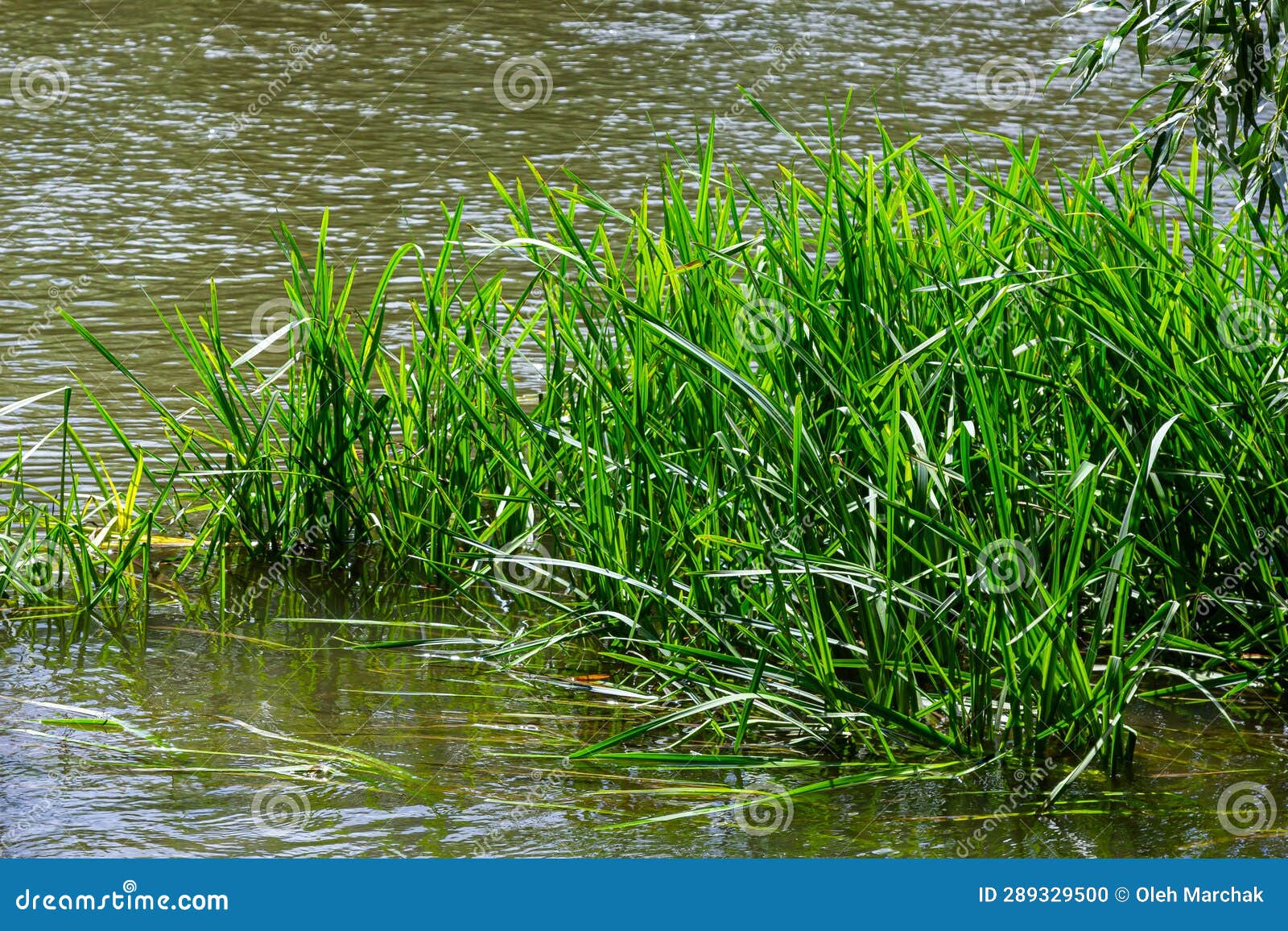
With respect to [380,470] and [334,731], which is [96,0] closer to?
[380,470]

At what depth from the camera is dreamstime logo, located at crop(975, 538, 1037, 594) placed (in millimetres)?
2617

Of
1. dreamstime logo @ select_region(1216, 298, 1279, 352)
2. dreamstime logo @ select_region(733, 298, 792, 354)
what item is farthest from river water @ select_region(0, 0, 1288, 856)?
dreamstime logo @ select_region(1216, 298, 1279, 352)

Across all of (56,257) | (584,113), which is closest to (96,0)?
(584,113)

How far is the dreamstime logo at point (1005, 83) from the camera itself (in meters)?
10.5

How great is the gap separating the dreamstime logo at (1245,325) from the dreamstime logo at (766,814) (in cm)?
131

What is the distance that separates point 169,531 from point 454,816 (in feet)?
5.91

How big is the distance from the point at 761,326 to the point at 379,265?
3.82m
